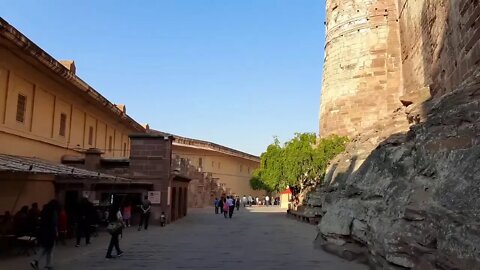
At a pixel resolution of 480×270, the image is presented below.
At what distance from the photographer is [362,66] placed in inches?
1257

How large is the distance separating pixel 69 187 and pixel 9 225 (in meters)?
5.81

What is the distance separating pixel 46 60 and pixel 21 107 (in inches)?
76.9

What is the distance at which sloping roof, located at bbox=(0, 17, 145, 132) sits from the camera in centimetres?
1341

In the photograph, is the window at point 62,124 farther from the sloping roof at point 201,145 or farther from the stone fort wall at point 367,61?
the sloping roof at point 201,145

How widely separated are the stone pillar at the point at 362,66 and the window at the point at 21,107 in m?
21.2

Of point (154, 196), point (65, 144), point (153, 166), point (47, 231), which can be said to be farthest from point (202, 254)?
point (65, 144)

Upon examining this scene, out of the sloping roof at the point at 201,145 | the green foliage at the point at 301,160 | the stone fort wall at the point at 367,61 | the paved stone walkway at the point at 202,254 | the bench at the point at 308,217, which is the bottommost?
the paved stone walkway at the point at 202,254

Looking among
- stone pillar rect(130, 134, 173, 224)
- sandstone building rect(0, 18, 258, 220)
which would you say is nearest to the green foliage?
sandstone building rect(0, 18, 258, 220)

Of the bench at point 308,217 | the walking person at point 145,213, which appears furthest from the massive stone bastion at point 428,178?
the walking person at point 145,213

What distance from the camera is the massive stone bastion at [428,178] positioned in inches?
269

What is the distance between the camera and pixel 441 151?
8492mm

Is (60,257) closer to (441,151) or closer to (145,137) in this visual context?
(441,151)

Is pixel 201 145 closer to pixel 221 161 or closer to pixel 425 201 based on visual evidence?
pixel 221 161

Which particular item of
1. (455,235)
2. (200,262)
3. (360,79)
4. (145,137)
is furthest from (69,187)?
(360,79)
